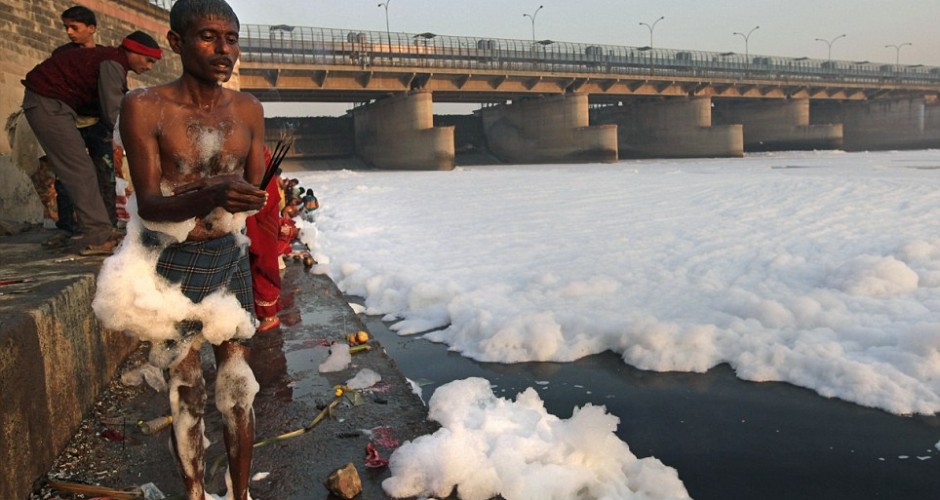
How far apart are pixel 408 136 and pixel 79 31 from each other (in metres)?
29.9

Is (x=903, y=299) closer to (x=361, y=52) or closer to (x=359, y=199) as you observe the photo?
(x=359, y=199)

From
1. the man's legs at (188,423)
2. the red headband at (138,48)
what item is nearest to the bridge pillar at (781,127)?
the red headband at (138,48)

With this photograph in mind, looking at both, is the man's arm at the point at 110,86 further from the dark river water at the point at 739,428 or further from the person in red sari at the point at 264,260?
the dark river water at the point at 739,428

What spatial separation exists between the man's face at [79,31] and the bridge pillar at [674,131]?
4274 centimetres

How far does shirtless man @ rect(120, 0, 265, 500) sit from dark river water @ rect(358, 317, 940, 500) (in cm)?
225

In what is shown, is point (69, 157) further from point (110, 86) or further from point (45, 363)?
point (45, 363)

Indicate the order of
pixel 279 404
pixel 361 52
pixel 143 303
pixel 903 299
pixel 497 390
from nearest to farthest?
pixel 143 303
pixel 279 404
pixel 497 390
pixel 903 299
pixel 361 52

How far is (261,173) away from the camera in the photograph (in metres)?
2.15

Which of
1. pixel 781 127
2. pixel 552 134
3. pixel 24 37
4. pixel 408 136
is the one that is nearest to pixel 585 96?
pixel 552 134

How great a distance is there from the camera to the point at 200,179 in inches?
77.8

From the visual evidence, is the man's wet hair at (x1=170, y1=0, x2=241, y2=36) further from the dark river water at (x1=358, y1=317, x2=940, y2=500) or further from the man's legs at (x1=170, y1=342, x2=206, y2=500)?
the dark river water at (x1=358, y1=317, x2=940, y2=500)

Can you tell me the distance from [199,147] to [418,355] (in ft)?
11.9

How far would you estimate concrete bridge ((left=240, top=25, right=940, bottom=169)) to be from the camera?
33.3 metres

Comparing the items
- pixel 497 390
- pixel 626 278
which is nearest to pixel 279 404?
pixel 497 390
